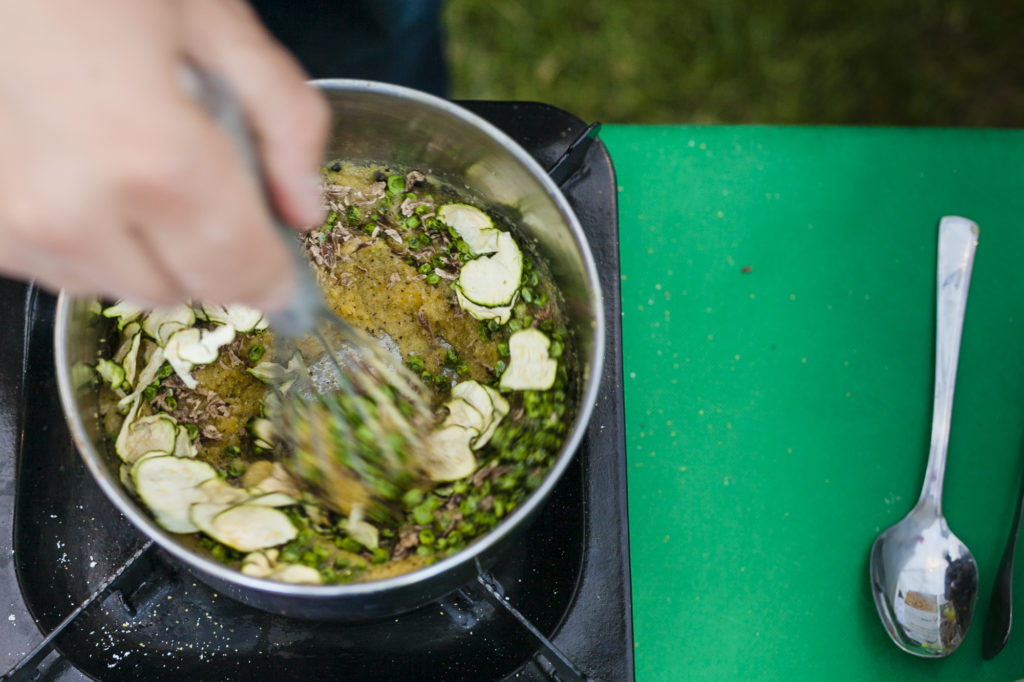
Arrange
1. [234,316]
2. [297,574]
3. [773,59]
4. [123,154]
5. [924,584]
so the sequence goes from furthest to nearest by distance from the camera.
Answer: [773,59] → [924,584] → [234,316] → [297,574] → [123,154]

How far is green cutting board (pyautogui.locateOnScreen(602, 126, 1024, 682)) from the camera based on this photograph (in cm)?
82

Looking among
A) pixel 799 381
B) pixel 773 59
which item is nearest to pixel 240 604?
pixel 799 381

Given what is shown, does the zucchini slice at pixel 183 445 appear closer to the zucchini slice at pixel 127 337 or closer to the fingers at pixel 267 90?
the zucchini slice at pixel 127 337

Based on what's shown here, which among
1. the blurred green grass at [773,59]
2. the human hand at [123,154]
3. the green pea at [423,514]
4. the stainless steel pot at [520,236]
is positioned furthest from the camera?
the blurred green grass at [773,59]

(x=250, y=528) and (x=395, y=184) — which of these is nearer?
(x=250, y=528)

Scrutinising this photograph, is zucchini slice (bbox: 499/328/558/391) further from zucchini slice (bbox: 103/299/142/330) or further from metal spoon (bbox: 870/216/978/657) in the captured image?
metal spoon (bbox: 870/216/978/657)

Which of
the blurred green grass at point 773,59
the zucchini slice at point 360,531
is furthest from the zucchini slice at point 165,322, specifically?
the blurred green grass at point 773,59

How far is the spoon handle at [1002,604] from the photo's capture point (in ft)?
2.64

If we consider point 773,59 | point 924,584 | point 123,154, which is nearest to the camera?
point 123,154

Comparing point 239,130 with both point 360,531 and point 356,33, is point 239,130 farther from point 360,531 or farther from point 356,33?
point 356,33

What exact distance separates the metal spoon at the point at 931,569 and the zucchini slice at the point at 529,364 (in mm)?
473

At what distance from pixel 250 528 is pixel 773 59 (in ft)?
4.69

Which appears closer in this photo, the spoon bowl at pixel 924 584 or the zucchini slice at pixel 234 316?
the zucchini slice at pixel 234 316

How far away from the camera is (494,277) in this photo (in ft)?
2.27
